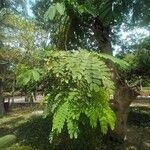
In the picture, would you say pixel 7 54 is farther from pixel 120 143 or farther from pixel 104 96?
pixel 104 96

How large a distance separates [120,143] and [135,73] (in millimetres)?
5640

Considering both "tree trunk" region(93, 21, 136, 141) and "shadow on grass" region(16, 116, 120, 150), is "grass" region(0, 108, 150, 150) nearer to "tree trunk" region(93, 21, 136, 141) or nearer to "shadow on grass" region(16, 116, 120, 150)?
"shadow on grass" region(16, 116, 120, 150)

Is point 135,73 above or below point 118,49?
below

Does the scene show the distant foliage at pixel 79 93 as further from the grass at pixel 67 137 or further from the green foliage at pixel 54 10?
the grass at pixel 67 137

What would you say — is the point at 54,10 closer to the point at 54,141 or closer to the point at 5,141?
the point at 5,141

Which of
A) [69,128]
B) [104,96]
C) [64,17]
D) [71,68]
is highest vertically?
[64,17]

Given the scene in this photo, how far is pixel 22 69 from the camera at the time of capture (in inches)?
222

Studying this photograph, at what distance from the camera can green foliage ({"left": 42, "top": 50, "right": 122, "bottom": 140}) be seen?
4.12 meters

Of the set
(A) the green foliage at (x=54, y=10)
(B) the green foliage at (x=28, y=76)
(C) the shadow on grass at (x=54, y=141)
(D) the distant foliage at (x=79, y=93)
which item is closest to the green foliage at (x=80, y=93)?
(D) the distant foliage at (x=79, y=93)

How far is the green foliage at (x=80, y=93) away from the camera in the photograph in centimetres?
412

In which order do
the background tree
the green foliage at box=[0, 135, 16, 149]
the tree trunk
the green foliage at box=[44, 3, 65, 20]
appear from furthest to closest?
the tree trunk → the background tree → the green foliage at box=[44, 3, 65, 20] → the green foliage at box=[0, 135, 16, 149]

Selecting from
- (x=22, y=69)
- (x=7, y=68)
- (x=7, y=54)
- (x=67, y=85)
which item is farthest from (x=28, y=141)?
(x=7, y=68)

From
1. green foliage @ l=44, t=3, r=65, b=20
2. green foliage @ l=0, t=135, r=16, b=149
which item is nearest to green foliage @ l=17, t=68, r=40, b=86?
green foliage @ l=44, t=3, r=65, b=20

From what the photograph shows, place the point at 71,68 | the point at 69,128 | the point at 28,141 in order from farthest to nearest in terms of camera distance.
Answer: the point at 28,141 < the point at 71,68 < the point at 69,128
